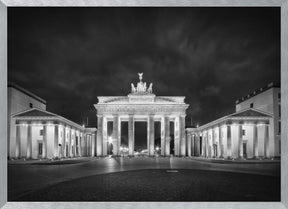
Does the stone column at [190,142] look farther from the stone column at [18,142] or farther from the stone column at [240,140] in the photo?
the stone column at [18,142]

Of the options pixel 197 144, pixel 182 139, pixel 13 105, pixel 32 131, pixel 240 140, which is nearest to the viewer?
pixel 240 140

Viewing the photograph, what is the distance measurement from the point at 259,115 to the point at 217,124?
339 inches

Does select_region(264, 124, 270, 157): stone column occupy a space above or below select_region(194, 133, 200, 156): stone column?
above

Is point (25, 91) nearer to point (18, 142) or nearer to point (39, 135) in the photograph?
point (39, 135)

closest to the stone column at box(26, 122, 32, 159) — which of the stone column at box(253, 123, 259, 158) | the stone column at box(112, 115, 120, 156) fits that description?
the stone column at box(112, 115, 120, 156)

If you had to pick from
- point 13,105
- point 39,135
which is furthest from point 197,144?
point 13,105

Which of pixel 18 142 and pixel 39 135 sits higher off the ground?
pixel 39 135

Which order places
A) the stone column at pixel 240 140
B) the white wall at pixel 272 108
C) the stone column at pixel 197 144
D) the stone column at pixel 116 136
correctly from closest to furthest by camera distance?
1. the stone column at pixel 240 140
2. the white wall at pixel 272 108
3. the stone column at pixel 116 136
4. the stone column at pixel 197 144

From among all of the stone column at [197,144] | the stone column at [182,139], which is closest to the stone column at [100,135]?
the stone column at [182,139]

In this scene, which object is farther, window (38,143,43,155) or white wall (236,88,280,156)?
window (38,143,43,155)

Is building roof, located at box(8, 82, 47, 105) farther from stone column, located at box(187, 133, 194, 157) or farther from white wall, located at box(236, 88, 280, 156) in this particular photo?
white wall, located at box(236, 88, 280, 156)

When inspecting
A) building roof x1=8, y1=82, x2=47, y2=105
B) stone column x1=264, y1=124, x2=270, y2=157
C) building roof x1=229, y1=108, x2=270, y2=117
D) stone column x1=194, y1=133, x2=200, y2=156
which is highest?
building roof x1=8, y1=82, x2=47, y2=105

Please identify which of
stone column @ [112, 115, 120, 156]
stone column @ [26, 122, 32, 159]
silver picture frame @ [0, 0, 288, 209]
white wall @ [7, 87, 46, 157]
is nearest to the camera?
silver picture frame @ [0, 0, 288, 209]

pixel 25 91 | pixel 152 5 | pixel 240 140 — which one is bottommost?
pixel 240 140
